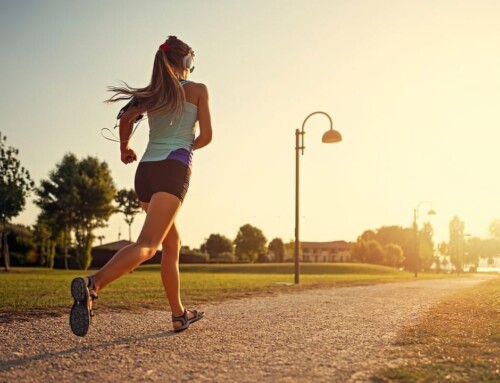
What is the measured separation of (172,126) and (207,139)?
322mm

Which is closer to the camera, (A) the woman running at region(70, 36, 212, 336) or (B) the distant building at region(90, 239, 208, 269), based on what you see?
(A) the woman running at region(70, 36, 212, 336)

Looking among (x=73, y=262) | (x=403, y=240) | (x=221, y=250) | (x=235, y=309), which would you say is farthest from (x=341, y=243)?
(x=235, y=309)

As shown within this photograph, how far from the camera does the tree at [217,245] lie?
381 feet

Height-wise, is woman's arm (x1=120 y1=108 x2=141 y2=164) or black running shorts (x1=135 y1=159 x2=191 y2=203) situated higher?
woman's arm (x1=120 y1=108 x2=141 y2=164)

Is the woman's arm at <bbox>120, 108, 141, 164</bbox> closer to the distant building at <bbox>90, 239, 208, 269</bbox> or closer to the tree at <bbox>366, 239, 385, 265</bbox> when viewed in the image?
the distant building at <bbox>90, 239, 208, 269</bbox>

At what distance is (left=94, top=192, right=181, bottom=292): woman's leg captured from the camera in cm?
357

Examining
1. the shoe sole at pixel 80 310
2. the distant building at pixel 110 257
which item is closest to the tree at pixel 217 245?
the distant building at pixel 110 257

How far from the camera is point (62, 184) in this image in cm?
4544

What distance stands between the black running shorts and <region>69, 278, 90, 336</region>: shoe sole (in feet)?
3.03

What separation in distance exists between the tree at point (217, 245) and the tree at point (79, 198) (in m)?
69.3

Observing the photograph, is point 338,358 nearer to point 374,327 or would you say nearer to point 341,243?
point 374,327

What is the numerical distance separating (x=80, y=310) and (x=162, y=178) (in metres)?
1.14

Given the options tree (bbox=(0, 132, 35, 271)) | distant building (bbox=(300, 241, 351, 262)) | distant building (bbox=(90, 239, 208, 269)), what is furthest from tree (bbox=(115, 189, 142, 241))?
distant building (bbox=(300, 241, 351, 262))

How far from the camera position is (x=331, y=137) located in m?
16.9
